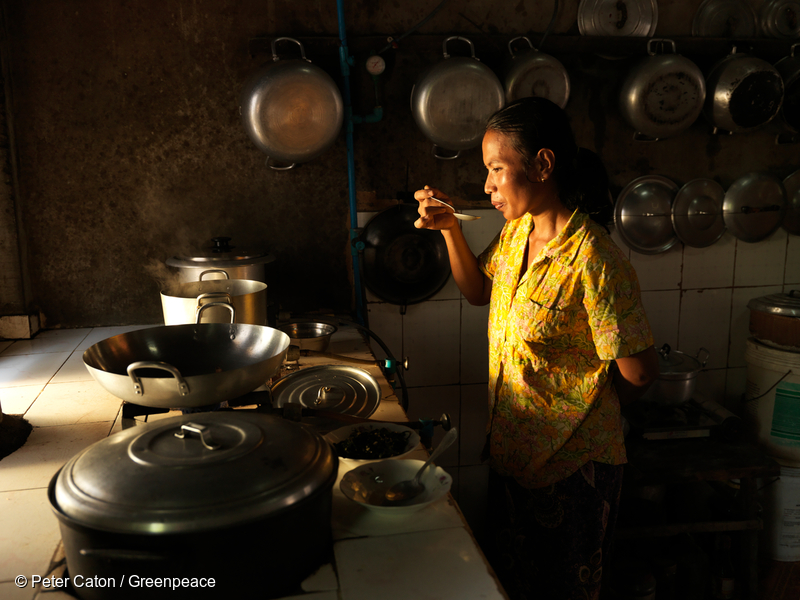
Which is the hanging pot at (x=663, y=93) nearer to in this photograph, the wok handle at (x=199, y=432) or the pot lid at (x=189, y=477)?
the pot lid at (x=189, y=477)

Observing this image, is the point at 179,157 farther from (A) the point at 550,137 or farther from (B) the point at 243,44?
(A) the point at 550,137

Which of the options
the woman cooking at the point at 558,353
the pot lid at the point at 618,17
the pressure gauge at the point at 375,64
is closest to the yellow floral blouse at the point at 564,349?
the woman cooking at the point at 558,353

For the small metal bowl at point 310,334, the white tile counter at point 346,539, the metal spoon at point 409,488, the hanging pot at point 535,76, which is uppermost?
the hanging pot at point 535,76

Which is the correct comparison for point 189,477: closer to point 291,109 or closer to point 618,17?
point 291,109

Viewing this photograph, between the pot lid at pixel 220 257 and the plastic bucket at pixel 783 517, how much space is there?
7.73 ft

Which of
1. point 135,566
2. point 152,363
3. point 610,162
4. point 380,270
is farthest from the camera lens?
point 610,162

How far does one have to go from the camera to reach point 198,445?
2.68 ft

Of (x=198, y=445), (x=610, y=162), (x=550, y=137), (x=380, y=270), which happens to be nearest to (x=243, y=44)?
(x=380, y=270)

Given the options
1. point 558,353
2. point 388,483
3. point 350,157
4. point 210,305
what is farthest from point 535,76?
point 388,483

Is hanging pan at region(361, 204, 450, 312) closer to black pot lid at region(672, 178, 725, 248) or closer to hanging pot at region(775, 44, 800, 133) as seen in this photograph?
black pot lid at region(672, 178, 725, 248)

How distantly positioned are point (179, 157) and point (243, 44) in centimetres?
50

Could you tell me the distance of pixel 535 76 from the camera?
2.26m

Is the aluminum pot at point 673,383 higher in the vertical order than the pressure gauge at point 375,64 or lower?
lower

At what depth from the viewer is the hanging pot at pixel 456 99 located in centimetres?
217
